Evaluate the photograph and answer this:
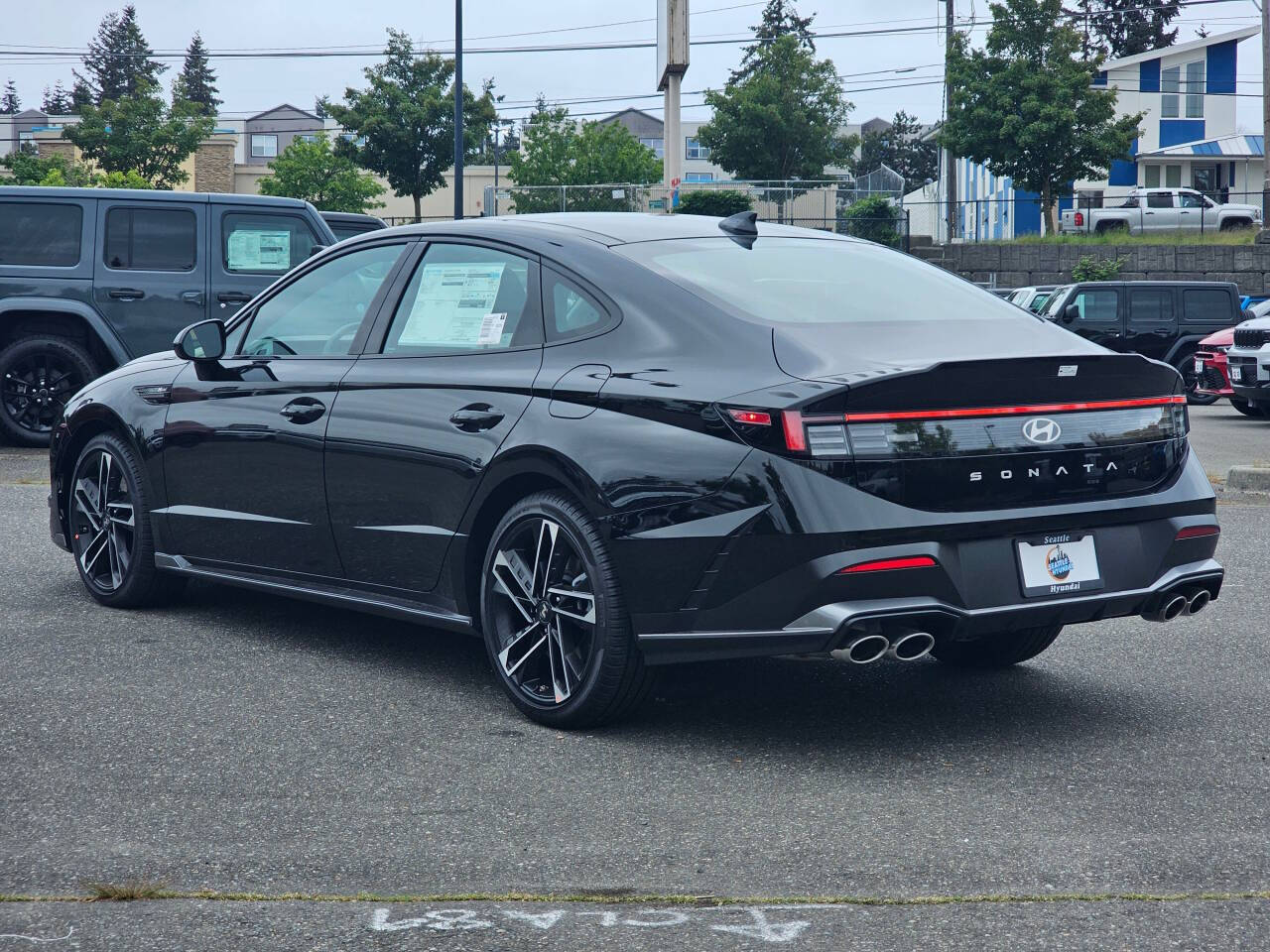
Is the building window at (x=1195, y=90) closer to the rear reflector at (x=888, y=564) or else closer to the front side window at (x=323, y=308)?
the front side window at (x=323, y=308)

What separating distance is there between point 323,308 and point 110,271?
742 cm

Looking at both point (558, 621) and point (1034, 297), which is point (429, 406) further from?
point (1034, 297)

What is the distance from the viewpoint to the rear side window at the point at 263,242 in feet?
41.4

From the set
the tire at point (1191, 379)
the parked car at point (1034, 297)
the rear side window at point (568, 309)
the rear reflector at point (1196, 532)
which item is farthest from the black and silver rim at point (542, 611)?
the parked car at point (1034, 297)

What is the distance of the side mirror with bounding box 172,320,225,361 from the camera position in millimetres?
5832

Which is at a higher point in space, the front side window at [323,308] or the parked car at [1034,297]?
the parked car at [1034,297]

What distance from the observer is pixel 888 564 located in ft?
13.0

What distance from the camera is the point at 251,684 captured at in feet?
16.9

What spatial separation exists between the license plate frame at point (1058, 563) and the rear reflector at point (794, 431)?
670 mm

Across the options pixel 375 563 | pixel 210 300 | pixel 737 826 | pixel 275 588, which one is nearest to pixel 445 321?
pixel 375 563

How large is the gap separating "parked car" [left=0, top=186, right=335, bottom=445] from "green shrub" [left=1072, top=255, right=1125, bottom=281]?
2543 cm

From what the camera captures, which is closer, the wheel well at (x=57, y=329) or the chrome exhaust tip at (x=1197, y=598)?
the chrome exhaust tip at (x=1197, y=598)

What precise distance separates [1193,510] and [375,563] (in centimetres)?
259

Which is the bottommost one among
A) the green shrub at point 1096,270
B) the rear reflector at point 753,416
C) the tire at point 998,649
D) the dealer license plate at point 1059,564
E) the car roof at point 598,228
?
the tire at point 998,649
